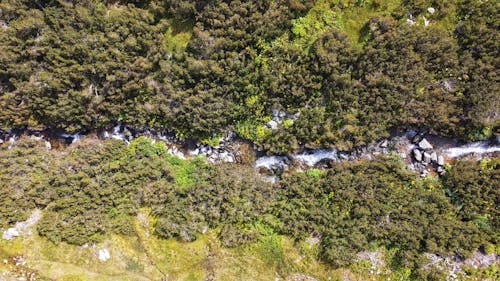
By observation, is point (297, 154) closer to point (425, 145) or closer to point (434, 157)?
point (425, 145)

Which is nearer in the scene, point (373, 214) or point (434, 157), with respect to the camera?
point (373, 214)

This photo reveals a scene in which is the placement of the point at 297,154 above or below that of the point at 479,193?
below

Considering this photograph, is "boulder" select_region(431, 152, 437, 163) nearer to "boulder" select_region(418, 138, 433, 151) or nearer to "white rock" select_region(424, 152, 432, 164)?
"white rock" select_region(424, 152, 432, 164)

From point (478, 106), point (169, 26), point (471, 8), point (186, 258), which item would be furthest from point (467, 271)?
point (169, 26)

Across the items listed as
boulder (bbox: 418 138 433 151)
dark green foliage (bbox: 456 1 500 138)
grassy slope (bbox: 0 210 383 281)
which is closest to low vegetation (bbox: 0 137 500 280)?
grassy slope (bbox: 0 210 383 281)

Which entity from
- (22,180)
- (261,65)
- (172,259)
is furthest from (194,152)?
(22,180)

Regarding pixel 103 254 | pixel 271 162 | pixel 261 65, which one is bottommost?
pixel 103 254
